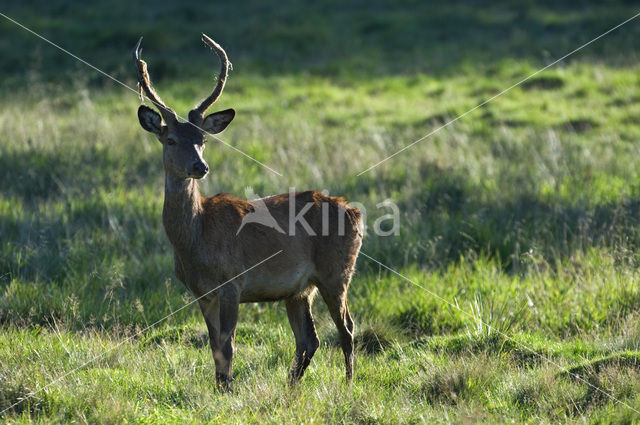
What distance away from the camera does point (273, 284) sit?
5852mm

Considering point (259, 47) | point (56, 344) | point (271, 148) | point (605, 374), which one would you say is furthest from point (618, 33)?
point (56, 344)

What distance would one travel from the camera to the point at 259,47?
18969mm

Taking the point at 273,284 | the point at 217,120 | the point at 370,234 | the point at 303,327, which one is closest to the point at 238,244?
the point at 273,284

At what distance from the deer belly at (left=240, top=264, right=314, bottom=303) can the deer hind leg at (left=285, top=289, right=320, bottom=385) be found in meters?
0.23

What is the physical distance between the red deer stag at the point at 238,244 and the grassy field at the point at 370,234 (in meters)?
0.31

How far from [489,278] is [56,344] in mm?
3790

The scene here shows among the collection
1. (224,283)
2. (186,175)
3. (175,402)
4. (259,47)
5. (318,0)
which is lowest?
(175,402)

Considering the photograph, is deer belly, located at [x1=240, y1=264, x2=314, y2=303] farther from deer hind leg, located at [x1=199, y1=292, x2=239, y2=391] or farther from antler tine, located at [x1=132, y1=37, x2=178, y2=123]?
antler tine, located at [x1=132, y1=37, x2=178, y2=123]

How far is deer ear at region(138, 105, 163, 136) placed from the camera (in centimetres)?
581

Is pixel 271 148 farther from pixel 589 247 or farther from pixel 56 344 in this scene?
pixel 56 344

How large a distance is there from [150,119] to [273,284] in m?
1.47

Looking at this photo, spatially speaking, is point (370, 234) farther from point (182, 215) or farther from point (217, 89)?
point (182, 215)

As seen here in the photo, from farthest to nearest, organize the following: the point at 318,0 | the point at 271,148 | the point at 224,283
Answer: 1. the point at 318,0
2. the point at 271,148
3. the point at 224,283

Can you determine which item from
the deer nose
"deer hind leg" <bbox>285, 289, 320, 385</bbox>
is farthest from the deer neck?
"deer hind leg" <bbox>285, 289, 320, 385</bbox>
